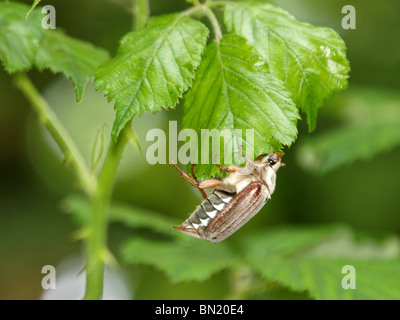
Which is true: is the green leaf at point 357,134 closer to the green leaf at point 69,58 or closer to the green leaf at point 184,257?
the green leaf at point 184,257

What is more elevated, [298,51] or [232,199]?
[298,51]

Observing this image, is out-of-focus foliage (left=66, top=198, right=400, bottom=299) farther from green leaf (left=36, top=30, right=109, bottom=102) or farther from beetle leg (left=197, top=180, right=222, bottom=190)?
green leaf (left=36, top=30, right=109, bottom=102)

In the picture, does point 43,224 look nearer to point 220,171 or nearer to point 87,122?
point 87,122

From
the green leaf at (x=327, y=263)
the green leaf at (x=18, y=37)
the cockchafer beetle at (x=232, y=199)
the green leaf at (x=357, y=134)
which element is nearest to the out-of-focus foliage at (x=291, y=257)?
the green leaf at (x=327, y=263)

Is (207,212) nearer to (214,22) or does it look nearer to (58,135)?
(214,22)

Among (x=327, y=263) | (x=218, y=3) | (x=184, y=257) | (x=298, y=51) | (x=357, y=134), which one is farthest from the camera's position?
(x=357, y=134)

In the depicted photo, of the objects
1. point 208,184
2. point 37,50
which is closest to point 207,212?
point 208,184
